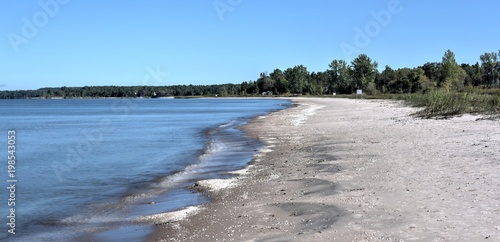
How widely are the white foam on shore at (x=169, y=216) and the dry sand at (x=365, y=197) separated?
0.67 ft

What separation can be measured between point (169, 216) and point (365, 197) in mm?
3755

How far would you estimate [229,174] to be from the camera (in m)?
14.2

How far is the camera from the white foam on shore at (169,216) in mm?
9067

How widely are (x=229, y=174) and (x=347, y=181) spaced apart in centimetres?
436

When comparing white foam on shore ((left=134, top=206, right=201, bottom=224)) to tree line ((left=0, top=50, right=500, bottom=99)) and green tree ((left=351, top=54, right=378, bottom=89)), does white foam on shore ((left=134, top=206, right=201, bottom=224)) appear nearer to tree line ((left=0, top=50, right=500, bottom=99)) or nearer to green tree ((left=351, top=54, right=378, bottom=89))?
tree line ((left=0, top=50, right=500, bottom=99))

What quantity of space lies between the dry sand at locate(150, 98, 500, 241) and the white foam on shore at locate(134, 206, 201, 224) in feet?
0.67

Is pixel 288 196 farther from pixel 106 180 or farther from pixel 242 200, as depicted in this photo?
pixel 106 180

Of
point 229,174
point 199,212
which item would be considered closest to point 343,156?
point 229,174

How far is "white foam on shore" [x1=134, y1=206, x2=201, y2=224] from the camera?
907 cm

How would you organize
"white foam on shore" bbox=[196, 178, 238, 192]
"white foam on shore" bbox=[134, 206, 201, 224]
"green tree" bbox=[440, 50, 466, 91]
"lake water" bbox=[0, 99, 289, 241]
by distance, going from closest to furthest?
1. "white foam on shore" bbox=[134, 206, 201, 224]
2. "lake water" bbox=[0, 99, 289, 241]
3. "white foam on shore" bbox=[196, 178, 238, 192]
4. "green tree" bbox=[440, 50, 466, 91]

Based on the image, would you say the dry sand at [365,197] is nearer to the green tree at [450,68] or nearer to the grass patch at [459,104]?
the grass patch at [459,104]

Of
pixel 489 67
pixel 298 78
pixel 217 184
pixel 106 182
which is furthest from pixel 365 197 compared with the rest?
pixel 298 78

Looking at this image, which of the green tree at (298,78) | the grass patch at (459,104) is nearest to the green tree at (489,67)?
the green tree at (298,78)

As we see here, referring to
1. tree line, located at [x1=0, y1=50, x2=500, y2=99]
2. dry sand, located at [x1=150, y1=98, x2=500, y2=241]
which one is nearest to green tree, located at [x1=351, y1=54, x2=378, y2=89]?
tree line, located at [x1=0, y1=50, x2=500, y2=99]
